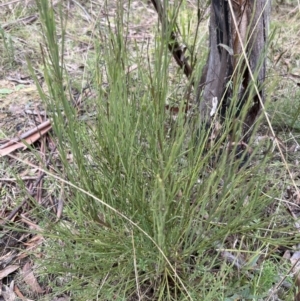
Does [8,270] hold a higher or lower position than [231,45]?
lower

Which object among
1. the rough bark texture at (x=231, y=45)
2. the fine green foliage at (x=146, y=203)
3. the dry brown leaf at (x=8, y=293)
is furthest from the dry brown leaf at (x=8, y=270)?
the rough bark texture at (x=231, y=45)

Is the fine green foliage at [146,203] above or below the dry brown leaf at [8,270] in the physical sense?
above

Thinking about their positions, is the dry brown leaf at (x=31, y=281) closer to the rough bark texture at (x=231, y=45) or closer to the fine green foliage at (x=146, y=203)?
the fine green foliage at (x=146, y=203)

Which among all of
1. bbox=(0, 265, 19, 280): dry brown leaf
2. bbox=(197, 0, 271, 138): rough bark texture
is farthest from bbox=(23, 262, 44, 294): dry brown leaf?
bbox=(197, 0, 271, 138): rough bark texture

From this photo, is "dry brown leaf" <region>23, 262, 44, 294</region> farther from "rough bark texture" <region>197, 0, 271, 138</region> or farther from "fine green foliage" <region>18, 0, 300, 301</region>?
"rough bark texture" <region>197, 0, 271, 138</region>

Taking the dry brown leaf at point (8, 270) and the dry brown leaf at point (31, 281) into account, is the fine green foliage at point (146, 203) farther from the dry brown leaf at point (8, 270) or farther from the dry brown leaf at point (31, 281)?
the dry brown leaf at point (8, 270)

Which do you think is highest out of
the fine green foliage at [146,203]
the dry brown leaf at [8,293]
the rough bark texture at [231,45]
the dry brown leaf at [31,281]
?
the rough bark texture at [231,45]

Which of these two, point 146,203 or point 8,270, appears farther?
point 8,270

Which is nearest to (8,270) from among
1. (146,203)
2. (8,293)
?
(8,293)

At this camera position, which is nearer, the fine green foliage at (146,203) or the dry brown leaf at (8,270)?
the fine green foliage at (146,203)

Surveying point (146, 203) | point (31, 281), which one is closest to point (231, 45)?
point (146, 203)

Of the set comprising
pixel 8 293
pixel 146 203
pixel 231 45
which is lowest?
pixel 8 293

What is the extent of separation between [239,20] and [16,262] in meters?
0.97

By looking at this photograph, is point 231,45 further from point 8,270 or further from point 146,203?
point 8,270
